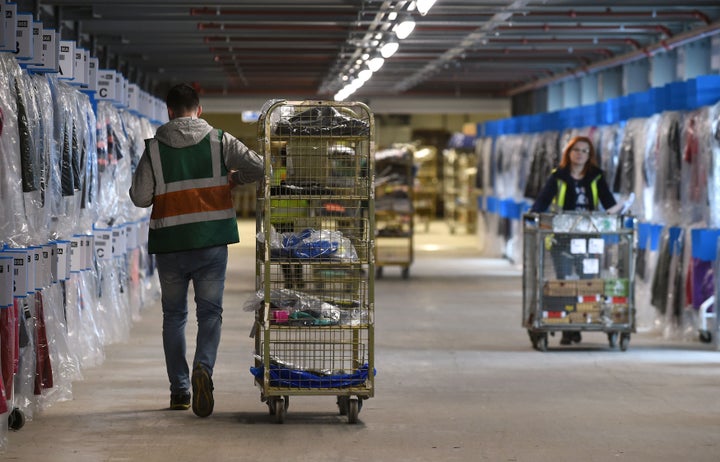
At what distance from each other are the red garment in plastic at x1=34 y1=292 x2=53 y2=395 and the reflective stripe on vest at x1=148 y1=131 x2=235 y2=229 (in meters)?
0.91

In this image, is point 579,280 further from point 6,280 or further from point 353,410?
point 6,280

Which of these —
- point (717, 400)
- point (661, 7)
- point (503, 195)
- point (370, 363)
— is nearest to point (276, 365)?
point (370, 363)

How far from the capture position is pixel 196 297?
666 cm

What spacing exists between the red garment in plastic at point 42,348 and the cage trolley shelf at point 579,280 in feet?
12.6

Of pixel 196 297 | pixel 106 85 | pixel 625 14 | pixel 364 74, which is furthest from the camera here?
pixel 364 74

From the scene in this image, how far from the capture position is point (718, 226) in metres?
9.84

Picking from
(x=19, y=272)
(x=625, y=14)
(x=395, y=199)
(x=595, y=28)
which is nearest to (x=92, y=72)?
(x=19, y=272)

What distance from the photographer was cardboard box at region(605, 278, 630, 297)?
9711 mm

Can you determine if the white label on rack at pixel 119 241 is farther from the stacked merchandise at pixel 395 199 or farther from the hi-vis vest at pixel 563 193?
the stacked merchandise at pixel 395 199

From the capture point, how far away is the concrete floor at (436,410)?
5.93 metres

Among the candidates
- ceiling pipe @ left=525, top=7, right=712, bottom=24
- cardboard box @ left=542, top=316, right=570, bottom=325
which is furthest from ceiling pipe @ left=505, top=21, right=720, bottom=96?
cardboard box @ left=542, top=316, right=570, bottom=325

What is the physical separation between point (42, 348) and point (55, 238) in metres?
0.78

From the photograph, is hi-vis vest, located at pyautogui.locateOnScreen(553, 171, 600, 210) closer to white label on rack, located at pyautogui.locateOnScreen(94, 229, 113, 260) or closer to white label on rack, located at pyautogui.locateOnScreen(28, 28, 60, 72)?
white label on rack, located at pyautogui.locateOnScreen(94, 229, 113, 260)

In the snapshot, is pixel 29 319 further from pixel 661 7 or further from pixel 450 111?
pixel 450 111
